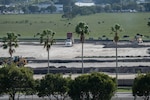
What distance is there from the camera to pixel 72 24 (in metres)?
163

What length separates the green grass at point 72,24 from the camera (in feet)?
465

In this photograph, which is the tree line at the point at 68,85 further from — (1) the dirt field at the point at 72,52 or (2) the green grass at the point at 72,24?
(2) the green grass at the point at 72,24

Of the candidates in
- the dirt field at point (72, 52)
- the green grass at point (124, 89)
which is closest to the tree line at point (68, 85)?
the green grass at point (124, 89)

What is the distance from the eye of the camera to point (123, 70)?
72.9 meters

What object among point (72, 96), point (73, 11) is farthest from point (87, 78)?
point (73, 11)

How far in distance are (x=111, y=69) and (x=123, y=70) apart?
170 centimetres

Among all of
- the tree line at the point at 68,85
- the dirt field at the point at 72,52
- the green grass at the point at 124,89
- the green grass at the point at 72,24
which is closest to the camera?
the tree line at the point at 68,85

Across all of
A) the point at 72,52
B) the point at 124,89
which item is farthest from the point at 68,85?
the point at 72,52

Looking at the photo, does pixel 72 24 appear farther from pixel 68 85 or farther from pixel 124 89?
pixel 68 85

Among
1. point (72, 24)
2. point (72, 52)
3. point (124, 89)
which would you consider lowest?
point (72, 24)

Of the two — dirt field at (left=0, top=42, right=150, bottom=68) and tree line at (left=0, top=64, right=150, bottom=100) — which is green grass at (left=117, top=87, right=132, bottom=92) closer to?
tree line at (left=0, top=64, right=150, bottom=100)

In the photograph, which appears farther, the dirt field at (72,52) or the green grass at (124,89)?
the dirt field at (72,52)

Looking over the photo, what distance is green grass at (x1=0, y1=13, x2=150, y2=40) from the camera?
141750 mm

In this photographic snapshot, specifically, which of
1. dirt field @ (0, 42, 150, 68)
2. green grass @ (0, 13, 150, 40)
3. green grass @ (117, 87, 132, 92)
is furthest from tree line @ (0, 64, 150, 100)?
green grass @ (0, 13, 150, 40)
